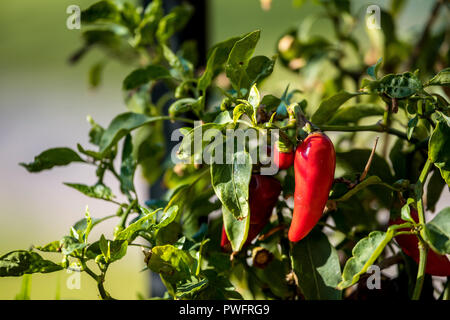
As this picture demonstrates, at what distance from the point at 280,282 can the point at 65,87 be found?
3499mm

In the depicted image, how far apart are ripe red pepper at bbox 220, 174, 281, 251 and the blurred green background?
0.53 m

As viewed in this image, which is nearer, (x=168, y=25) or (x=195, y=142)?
(x=195, y=142)

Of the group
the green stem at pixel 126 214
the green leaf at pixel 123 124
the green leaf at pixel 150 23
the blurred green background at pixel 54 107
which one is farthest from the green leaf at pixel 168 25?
the blurred green background at pixel 54 107

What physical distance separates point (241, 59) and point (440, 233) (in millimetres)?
221

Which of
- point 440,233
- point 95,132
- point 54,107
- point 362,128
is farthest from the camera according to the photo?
point 54,107

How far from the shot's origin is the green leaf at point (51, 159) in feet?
1.86

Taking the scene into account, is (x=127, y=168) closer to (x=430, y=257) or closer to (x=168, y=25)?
(x=168, y=25)

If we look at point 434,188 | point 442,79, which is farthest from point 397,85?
point 434,188

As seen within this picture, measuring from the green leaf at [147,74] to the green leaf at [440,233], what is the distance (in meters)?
0.32

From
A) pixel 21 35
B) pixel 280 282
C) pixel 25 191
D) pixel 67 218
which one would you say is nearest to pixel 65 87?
pixel 21 35

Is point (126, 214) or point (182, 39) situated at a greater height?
point (182, 39)

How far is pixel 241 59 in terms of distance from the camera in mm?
489

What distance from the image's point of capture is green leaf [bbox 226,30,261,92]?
0.47 m
